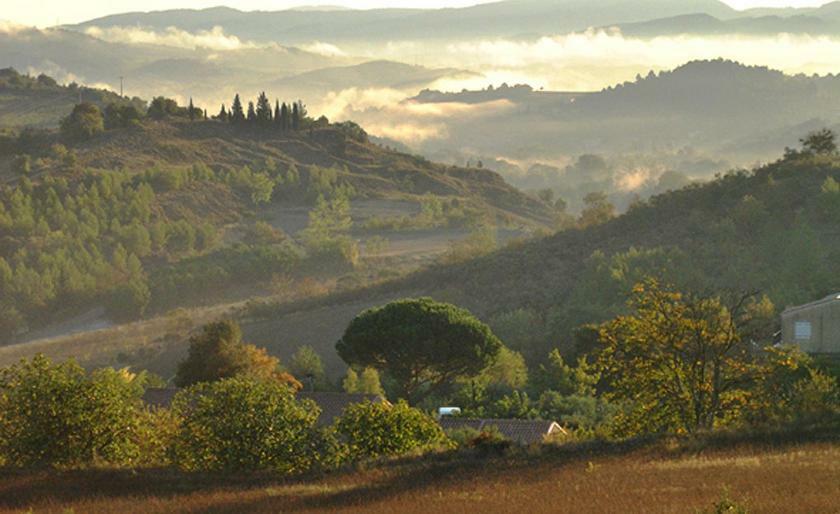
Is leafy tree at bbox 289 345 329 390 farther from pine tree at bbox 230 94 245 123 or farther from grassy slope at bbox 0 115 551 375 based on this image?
pine tree at bbox 230 94 245 123

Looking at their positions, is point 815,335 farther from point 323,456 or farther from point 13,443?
point 13,443

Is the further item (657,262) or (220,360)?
(657,262)

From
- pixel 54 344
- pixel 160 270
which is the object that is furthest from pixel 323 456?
pixel 160 270

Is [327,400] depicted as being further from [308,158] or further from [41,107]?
[41,107]

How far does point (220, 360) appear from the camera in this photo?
53469mm

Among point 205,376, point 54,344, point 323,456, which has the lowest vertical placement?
point 54,344

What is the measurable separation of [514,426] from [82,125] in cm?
11687

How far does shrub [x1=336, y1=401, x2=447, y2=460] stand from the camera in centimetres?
3050

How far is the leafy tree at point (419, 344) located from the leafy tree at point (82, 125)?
10384 cm

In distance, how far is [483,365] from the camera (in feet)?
178

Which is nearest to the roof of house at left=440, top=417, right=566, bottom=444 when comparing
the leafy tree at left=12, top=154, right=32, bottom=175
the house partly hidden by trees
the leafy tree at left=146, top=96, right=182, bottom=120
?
the house partly hidden by trees

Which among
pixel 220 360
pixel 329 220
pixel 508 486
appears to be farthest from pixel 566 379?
pixel 329 220

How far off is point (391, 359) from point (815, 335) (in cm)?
1731

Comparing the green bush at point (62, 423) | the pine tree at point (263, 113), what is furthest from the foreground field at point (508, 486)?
Result: the pine tree at point (263, 113)
